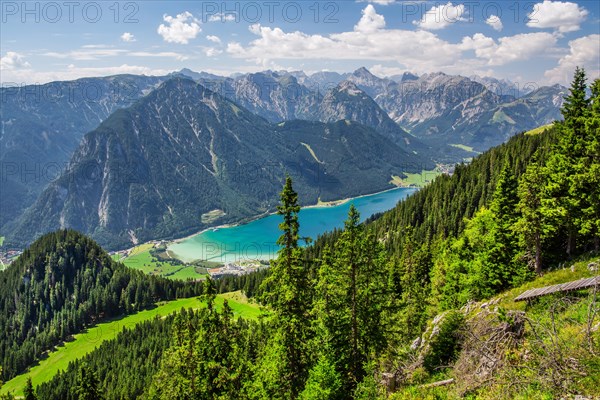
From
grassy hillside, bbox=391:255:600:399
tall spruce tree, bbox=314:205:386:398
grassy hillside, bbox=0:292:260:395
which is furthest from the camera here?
grassy hillside, bbox=0:292:260:395

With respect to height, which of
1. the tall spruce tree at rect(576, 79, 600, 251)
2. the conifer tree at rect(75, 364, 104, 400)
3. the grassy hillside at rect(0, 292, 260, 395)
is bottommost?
the grassy hillside at rect(0, 292, 260, 395)

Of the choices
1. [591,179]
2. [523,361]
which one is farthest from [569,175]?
[523,361]

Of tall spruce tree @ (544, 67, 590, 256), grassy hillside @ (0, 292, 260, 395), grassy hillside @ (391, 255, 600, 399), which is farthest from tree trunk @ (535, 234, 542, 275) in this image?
grassy hillside @ (0, 292, 260, 395)

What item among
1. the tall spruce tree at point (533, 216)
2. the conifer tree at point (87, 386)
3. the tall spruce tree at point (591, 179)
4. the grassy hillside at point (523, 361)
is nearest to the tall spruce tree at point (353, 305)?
the grassy hillside at point (523, 361)

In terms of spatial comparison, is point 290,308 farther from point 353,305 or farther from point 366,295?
point 366,295

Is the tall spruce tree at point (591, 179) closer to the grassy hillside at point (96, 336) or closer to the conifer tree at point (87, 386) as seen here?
the conifer tree at point (87, 386)

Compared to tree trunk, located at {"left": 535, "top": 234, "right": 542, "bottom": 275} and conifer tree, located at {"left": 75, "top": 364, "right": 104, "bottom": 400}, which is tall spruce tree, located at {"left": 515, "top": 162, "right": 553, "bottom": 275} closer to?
tree trunk, located at {"left": 535, "top": 234, "right": 542, "bottom": 275}

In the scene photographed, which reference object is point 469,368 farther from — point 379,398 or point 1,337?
point 1,337

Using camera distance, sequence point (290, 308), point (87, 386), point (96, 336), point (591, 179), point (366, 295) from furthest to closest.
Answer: point (96, 336) < point (87, 386) < point (591, 179) < point (366, 295) < point (290, 308)

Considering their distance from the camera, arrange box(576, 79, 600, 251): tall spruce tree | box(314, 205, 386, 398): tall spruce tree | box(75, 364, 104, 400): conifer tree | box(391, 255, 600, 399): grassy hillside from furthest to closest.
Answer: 1. box(75, 364, 104, 400): conifer tree
2. box(576, 79, 600, 251): tall spruce tree
3. box(314, 205, 386, 398): tall spruce tree
4. box(391, 255, 600, 399): grassy hillside
